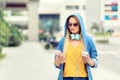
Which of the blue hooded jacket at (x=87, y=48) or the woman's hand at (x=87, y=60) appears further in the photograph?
the blue hooded jacket at (x=87, y=48)

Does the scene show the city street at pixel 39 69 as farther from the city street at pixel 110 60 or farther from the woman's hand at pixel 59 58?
the woman's hand at pixel 59 58

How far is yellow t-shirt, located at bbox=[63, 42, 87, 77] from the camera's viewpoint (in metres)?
6.79

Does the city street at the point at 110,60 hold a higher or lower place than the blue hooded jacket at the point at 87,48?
lower

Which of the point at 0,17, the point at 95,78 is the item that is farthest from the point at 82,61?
the point at 0,17

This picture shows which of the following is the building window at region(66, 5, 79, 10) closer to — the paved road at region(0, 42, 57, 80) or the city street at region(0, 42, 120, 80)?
the city street at region(0, 42, 120, 80)

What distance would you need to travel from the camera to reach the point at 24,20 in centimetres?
14688

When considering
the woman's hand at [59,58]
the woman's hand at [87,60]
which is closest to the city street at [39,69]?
the woman's hand at [87,60]

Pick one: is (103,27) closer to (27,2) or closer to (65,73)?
(27,2)

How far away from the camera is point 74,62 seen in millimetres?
6809

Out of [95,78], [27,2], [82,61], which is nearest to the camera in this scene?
[82,61]

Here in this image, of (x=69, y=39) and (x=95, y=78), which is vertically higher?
(x=69, y=39)

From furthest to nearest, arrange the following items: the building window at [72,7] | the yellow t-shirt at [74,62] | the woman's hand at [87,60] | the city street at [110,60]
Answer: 1. the building window at [72,7]
2. the city street at [110,60]
3. the yellow t-shirt at [74,62]
4. the woman's hand at [87,60]

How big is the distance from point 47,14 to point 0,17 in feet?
321

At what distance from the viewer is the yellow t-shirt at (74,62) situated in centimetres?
679
